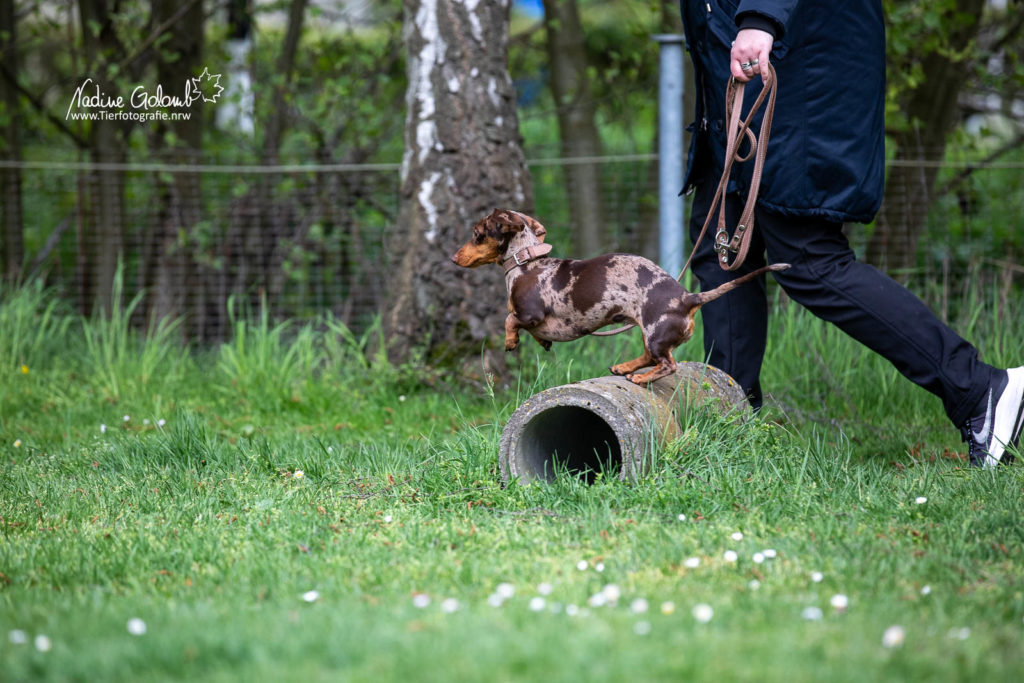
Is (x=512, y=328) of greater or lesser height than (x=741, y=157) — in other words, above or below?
below

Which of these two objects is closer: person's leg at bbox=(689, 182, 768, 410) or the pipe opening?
the pipe opening

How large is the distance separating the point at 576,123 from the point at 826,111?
4473mm

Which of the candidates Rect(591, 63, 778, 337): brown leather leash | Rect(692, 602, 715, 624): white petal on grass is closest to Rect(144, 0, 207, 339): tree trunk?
Rect(591, 63, 778, 337): brown leather leash


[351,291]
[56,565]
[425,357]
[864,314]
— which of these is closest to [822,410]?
[864,314]

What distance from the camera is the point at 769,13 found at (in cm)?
266

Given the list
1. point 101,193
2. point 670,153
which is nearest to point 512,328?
point 670,153

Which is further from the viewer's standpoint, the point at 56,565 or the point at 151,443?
the point at 151,443

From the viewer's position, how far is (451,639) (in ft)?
5.60

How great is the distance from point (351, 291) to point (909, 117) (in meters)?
3.81

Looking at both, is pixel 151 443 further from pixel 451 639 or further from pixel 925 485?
pixel 925 485

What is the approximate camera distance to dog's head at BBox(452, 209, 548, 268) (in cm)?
272

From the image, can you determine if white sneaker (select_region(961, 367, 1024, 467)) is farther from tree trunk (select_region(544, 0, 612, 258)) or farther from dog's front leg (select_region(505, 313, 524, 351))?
tree trunk (select_region(544, 0, 612, 258))

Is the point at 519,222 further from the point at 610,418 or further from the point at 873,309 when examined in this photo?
the point at 873,309

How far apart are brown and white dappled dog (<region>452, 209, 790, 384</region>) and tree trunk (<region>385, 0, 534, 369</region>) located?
168 cm
